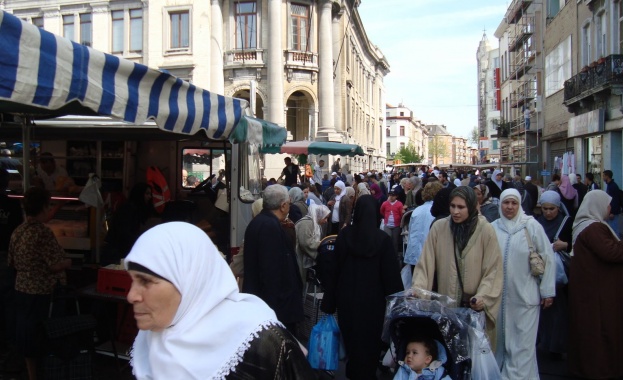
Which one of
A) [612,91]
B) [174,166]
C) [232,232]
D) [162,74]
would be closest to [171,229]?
[162,74]

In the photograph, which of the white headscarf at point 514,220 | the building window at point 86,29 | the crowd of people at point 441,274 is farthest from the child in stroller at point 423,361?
the building window at point 86,29

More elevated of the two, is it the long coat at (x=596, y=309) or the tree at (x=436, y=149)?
the tree at (x=436, y=149)

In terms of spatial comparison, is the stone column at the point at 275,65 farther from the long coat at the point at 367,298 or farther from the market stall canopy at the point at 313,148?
the long coat at the point at 367,298

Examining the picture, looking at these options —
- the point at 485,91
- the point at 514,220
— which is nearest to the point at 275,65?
the point at 514,220

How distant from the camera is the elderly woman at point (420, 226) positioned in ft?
25.6

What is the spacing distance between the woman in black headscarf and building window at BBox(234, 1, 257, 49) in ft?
101

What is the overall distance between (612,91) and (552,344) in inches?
574

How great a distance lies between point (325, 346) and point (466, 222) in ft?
5.65

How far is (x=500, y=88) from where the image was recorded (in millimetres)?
61344

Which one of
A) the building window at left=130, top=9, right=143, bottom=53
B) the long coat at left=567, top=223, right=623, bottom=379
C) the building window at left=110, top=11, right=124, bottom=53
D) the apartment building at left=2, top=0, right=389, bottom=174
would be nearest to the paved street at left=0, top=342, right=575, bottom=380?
the long coat at left=567, top=223, right=623, bottom=379

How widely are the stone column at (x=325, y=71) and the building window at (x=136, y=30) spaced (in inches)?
415

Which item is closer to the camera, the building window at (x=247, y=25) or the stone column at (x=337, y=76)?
the building window at (x=247, y=25)

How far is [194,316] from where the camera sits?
89.5 inches

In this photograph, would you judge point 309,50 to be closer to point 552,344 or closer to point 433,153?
point 552,344
